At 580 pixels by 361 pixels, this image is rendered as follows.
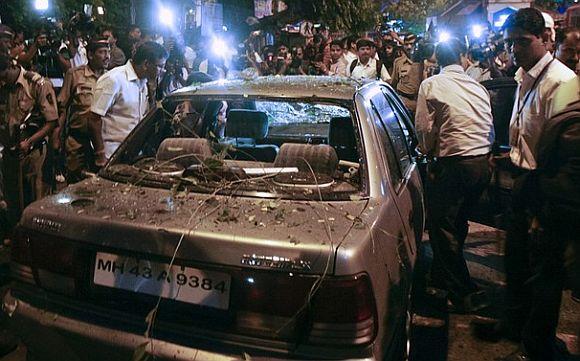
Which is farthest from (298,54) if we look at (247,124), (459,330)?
(459,330)

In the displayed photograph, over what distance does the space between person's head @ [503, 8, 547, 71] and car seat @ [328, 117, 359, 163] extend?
121 centimetres

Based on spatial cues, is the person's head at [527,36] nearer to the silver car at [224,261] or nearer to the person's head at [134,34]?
the silver car at [224,261]

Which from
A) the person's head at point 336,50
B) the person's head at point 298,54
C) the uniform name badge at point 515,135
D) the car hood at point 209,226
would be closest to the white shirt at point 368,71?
the person's head at point 336,50

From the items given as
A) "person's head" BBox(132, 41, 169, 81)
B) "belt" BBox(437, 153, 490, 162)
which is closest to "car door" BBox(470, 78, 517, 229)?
"belt" BBox(437, 153, 490, 162)

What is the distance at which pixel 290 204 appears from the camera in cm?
243

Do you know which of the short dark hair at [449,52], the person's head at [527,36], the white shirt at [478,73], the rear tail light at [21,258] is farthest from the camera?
the white shirt at [478,73]

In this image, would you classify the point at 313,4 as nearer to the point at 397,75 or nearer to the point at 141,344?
the point at 397,75

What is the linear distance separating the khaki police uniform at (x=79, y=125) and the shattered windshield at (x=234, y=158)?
1.55m

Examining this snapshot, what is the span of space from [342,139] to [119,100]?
2.14 m

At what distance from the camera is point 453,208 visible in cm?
389

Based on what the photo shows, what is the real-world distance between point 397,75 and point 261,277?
7.33m

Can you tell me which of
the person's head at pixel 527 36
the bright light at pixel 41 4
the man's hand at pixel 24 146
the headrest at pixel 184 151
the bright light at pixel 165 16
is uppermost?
the bright light at pixel 41 4

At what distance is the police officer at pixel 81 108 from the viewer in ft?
17.1

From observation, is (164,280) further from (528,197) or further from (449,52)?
(449,52)
